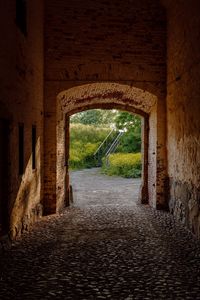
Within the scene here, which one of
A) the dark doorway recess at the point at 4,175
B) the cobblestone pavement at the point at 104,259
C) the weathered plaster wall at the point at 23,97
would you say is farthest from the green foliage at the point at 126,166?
the dark doorway recess at the point at 4,175

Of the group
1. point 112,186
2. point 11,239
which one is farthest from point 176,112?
point 112,186

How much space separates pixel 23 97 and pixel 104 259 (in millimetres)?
3898

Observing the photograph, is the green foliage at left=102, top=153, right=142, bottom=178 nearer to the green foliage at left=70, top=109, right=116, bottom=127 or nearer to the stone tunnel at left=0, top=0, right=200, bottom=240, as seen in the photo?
the stone tunnel at left=0, top=0, right=200, bottom=240

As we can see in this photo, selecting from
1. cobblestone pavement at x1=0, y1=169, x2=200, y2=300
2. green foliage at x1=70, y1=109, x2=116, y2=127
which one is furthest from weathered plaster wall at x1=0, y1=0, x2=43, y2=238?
green foliage at x1=70, y1=109, x2=116, y2=127

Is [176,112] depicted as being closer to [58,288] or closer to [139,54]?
[139,54]

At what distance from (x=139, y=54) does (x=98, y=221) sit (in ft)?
15.8

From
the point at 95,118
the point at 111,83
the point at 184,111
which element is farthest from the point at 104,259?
the point at 95,118

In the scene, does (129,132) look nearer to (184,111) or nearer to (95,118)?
(95,118)

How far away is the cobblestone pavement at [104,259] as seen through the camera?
5.24 m

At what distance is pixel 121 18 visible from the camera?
11484mm

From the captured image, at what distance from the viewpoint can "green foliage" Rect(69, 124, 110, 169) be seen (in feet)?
90.8

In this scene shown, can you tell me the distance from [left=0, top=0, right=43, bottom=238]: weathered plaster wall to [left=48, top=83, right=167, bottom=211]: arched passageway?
112 centimetres

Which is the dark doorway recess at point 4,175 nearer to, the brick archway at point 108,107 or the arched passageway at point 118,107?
the arched passageway at point 118,107

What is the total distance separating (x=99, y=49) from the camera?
1134 cm
